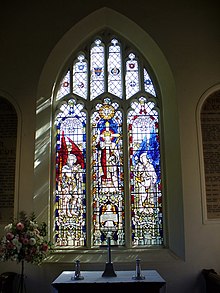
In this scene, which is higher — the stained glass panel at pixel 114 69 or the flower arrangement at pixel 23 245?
the stained glass panel at pixel 114 69

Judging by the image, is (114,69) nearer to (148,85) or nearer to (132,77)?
(132,77)

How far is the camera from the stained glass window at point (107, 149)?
5617 millimetres

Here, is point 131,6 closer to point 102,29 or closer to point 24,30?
point 102,29

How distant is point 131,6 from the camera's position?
597 centimetres

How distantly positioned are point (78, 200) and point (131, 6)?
3.07 m

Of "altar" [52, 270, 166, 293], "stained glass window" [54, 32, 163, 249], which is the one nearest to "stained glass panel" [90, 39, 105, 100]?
"stained glass window" [54, 32, 163, 249]

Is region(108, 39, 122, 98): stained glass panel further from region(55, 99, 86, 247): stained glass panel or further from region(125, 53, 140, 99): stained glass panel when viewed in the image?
region(55, 99, 86, 247): stained glass panel

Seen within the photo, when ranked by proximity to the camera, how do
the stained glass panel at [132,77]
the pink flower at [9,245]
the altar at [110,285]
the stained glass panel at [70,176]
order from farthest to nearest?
1. the stained glass panel at [132,77]
2. the stained glass panel at [70,176]
3. the pink flower at [9,245]
4. the altar at [110,285]

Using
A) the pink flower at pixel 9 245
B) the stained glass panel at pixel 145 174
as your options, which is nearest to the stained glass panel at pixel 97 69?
the stained glass panel at pixel 145 174

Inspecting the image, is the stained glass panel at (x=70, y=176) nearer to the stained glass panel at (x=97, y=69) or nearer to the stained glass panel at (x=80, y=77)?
the stained glass panel at (x=80, y=77)

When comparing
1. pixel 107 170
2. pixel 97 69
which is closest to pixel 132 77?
pixel 97 69

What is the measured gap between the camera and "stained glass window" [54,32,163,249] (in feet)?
18.4

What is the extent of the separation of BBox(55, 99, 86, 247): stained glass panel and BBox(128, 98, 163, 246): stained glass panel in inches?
29.1

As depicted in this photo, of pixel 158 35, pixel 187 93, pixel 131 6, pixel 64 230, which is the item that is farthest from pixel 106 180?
pixel 131 6
